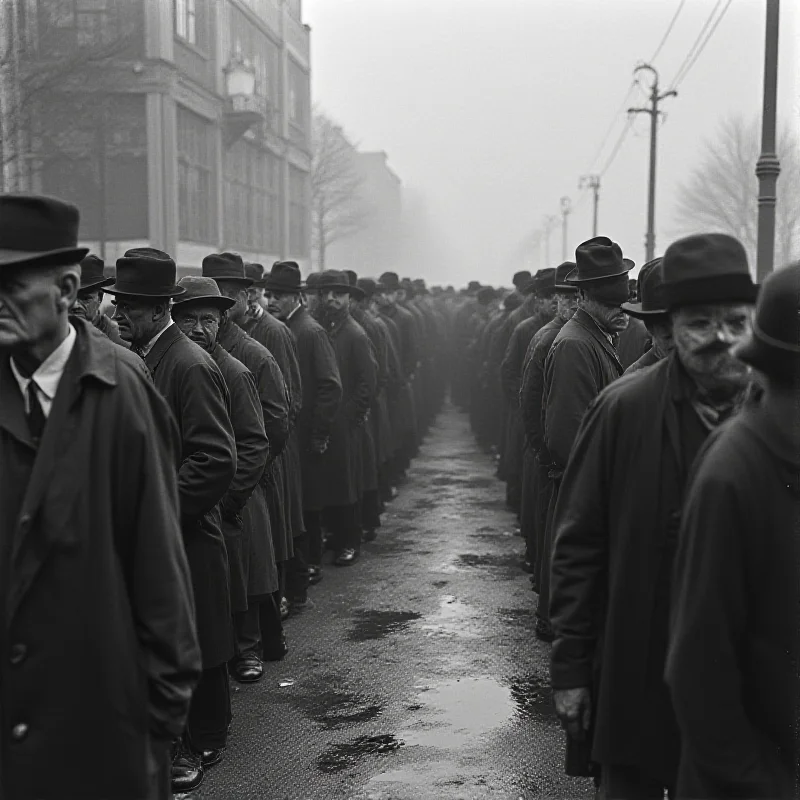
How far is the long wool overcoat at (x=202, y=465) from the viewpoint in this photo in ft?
15.8

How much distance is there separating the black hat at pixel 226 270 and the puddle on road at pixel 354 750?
3.24 metres

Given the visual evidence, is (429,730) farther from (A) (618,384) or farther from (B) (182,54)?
(B) (182,54)

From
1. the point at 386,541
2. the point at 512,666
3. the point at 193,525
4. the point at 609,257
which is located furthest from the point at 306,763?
the point at 386,541

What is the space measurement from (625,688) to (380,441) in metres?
8.85

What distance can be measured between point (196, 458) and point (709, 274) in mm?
2585

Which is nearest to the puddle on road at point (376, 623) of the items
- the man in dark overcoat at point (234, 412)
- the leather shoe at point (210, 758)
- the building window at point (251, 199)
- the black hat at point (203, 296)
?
the man in dark overcoat at point (234, 412)

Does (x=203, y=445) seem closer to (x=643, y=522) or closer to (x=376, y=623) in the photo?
(x=643, y=522)

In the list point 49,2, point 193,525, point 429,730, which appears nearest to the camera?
point 193,525

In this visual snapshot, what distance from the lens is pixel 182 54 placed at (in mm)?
31297

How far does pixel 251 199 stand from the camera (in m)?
40.2

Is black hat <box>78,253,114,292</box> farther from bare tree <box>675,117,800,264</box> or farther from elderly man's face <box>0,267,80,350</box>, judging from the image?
bare tree <box>675,117,800,264</box>

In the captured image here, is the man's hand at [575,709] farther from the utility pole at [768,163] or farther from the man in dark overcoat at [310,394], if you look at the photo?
the utility pole at [768,163]

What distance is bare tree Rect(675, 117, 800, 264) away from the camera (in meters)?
48.3

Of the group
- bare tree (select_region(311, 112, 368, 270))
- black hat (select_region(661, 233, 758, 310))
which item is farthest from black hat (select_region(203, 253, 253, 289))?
bare tree (select_region(311, 112, 368, 270))
